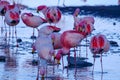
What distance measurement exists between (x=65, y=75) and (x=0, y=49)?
4.96 m

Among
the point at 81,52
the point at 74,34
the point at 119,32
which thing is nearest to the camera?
the point at 74,34

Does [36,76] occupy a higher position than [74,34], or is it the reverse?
[74,34]

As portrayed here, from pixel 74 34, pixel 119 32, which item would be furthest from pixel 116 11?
pixel 74 34

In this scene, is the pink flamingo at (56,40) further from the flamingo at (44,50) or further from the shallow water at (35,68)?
the shallow water at (35,68)

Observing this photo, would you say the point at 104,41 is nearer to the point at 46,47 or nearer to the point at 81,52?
the point at 46,47

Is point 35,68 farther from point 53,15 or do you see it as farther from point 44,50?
point 53,15

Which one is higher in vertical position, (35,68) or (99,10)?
(99,10)

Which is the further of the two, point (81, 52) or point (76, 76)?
point (81, 52)

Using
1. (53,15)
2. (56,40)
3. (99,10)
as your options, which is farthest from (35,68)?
(99,10)

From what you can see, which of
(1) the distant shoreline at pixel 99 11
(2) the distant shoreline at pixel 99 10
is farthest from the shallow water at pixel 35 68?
(2) the distant shoreline at pixel 99 10

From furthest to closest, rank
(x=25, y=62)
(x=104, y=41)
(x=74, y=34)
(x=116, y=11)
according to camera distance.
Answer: (x=116, y=11)
(x=25, y=62)
(x=104, y=41)
(x=74, y=34)

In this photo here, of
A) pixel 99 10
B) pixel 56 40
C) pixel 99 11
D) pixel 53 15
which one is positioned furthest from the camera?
pixel 99 10

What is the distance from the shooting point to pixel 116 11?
1483 inches

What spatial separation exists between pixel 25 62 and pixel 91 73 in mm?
2254
